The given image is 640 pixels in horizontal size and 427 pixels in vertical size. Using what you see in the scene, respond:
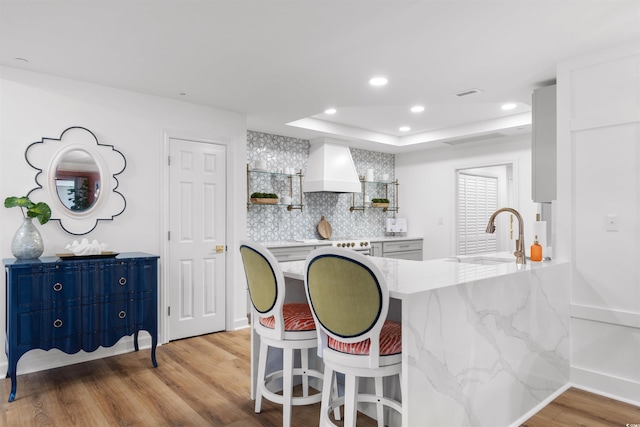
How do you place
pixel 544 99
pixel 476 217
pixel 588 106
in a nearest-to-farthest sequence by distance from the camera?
pixel 588 106, pixel 544 99, pixel 476 217

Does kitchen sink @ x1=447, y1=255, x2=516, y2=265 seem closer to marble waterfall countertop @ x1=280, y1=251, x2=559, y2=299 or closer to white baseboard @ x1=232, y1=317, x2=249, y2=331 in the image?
marble waterfall countertop @ x1=280, y1=251, x2=559, y2=299

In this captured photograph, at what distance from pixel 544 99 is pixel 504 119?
1.75 m

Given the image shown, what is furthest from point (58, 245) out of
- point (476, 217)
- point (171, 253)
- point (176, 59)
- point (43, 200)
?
point (476, 217)

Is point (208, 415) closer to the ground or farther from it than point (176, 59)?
closer to the ground

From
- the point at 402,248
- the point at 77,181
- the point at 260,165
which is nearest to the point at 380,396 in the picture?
the point at 77,181

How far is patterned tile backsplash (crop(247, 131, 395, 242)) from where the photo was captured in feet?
16.9

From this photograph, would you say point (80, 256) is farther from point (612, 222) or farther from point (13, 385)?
point (612, 222)

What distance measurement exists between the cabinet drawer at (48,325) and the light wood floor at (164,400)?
1.19 ft

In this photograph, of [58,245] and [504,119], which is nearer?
[58,245]

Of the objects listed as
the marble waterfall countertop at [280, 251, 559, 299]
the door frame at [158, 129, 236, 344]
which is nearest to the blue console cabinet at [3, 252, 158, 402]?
the door frame at [158, 129, 236, 344]

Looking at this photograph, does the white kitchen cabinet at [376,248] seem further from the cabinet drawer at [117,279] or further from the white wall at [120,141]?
the cabinet drawer at [117,279]

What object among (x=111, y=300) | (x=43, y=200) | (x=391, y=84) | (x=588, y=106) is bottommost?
(x=111, y=300)

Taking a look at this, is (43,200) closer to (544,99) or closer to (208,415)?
(208,415)

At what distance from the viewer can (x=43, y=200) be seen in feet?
10.3
